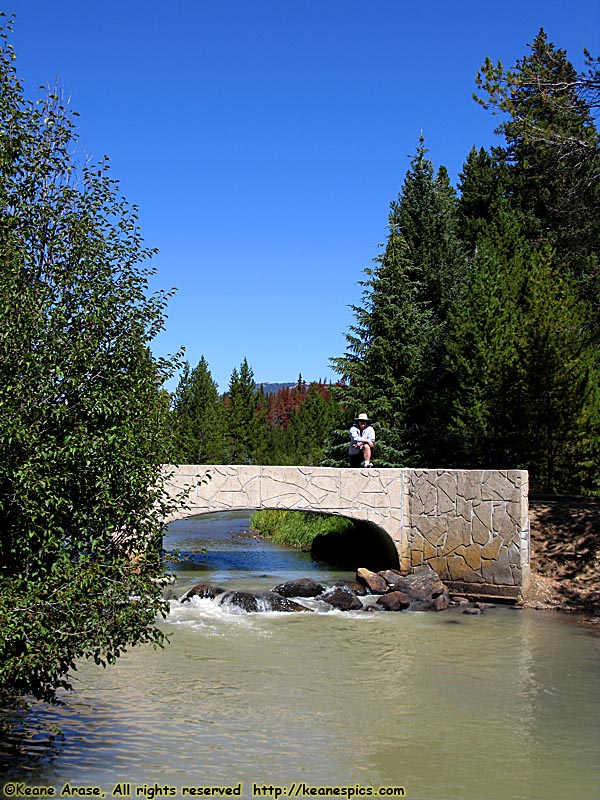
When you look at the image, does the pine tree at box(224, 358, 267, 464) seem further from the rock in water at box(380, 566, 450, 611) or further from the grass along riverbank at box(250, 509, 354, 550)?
the rock in water at box(380, 566, 450, 611)

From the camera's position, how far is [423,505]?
16.5 meters

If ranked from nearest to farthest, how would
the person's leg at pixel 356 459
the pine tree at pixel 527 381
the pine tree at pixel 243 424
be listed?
1. the person's leg at pixel 356 459
2. the pine tree at pixel 527 381
3. the pine tree at pixel 243 424

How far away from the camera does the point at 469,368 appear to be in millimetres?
20422

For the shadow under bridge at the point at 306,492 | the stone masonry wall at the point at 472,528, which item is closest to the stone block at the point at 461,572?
the stone masonry wall at the point at 472,528

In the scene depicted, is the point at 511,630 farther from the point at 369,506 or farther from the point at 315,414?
the point at 315,414

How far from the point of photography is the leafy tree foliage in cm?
608

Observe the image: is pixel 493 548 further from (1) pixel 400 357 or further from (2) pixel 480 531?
(1) pixel 400 357

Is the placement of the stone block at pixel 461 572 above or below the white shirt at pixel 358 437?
below

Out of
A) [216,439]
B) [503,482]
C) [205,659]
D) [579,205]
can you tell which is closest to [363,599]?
[503,482]

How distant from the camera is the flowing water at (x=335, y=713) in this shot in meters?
7.41

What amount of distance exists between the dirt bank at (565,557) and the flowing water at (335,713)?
2.51 feet

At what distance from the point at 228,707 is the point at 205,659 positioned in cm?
223

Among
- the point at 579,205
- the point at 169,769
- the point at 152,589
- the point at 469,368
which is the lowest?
the point at 169,769

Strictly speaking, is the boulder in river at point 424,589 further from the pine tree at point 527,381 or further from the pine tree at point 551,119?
the pine tree at point 551,119
